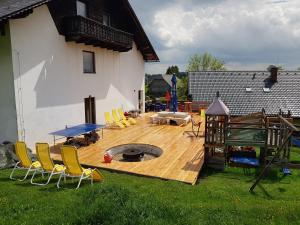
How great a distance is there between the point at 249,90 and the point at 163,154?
1786 centimetres

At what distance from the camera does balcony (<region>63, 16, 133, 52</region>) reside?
43.2ft

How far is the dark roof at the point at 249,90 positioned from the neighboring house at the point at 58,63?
424 inches

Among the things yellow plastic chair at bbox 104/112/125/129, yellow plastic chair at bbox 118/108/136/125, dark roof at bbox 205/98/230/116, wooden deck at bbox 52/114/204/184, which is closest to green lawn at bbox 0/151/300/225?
wooden deck at bbox 52/114/204/184

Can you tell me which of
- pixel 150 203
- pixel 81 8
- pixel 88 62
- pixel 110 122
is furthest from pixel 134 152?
pixel 81 8

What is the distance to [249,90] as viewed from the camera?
25.4 metres

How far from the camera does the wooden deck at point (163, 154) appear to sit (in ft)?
28.7

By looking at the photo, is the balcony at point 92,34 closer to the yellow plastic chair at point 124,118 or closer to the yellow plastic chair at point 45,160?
the yellow plastic chair at point 124,118

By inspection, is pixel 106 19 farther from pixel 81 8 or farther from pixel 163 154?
pixel 163 154

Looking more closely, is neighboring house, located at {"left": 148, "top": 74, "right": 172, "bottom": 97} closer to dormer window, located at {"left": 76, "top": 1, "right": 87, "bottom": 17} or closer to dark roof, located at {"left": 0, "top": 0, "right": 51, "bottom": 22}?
dormer window, located at {"left": 76, "top": 1, "right": 87, "bottom": 17}

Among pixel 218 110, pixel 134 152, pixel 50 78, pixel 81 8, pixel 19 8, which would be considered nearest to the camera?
pixel 19 8

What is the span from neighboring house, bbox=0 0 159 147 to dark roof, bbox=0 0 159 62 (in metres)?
0.04

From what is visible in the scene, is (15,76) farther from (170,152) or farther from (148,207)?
(148,207)

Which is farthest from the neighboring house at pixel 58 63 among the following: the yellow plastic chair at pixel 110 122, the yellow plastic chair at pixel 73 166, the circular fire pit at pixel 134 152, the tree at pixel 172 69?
the tree at pixel 172 69

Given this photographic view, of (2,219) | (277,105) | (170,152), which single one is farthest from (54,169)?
(277,105)
